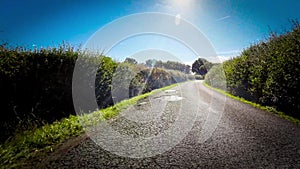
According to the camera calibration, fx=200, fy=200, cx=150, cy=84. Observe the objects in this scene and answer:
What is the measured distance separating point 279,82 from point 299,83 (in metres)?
1.46

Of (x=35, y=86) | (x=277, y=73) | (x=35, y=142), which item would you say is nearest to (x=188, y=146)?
(x=35, y=142)

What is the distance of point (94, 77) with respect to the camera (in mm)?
10844

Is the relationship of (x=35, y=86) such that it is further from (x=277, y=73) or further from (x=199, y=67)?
(x=199, y=67)

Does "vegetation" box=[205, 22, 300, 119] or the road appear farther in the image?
"vegetation" box=[205, 22, 300, 119]

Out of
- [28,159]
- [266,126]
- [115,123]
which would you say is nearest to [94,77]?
[115,123]

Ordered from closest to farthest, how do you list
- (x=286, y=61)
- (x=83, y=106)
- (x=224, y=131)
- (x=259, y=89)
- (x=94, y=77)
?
(x=224, y=131) < (x=286, y=61) < (x=83, y=106) < (x=94, y=77) < (x=259, y=89)

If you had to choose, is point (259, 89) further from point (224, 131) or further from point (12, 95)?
point (12, 95)

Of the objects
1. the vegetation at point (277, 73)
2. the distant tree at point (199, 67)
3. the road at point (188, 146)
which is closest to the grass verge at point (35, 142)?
the road at point (188, 146)

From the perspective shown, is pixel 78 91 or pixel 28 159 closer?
pixel 28 159

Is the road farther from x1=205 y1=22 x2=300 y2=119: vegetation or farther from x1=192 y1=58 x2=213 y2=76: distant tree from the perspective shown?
x1=192 y1=58 x2=213 y2=76: distant tree

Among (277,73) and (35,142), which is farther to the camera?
(277,73)

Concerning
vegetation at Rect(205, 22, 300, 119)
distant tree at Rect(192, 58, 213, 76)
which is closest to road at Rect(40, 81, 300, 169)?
vegetation at Rect(205, 22, 300, 119)

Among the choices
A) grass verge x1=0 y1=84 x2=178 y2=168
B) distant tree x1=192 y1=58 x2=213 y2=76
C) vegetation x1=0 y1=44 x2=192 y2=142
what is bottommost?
grass verge x1=0 y1=84 x2=178 y2=168

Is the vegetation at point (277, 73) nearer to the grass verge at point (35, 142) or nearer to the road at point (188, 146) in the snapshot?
the road at point (188, 146)
